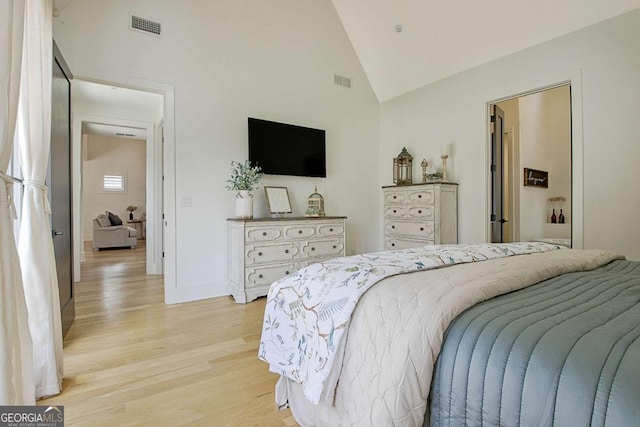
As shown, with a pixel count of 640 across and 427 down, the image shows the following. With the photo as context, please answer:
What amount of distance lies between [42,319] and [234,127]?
2.66m

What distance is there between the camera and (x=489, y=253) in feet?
5.50

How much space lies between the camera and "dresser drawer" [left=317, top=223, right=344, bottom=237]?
13.1 feet

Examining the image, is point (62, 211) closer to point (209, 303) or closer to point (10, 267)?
point (209, 303)

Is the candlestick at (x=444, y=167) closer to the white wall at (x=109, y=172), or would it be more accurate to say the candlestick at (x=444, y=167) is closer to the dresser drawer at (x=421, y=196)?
the dresser drawer at (x=421, y=196)

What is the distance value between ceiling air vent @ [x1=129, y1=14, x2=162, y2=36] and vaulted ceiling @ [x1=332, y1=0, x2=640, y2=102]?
257cm

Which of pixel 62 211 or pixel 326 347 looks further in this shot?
pixel 62 211

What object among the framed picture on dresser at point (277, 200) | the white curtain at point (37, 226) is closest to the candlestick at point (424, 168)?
the framed picture on dresser at point (277, 200)

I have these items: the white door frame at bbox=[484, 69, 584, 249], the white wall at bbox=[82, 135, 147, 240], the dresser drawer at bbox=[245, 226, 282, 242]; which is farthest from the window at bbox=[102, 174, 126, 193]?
the white door frame at bbox=[484, 69, 584, 249]

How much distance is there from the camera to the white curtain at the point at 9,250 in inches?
39.1

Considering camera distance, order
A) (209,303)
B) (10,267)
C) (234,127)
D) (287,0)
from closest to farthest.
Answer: (10,267), (209,303), (234,127), (287,0)

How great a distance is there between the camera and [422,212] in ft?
13.2

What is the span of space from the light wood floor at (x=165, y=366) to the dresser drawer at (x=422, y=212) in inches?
85.7

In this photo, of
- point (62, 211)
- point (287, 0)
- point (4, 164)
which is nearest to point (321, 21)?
point (287, 0)

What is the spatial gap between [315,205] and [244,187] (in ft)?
3.37
